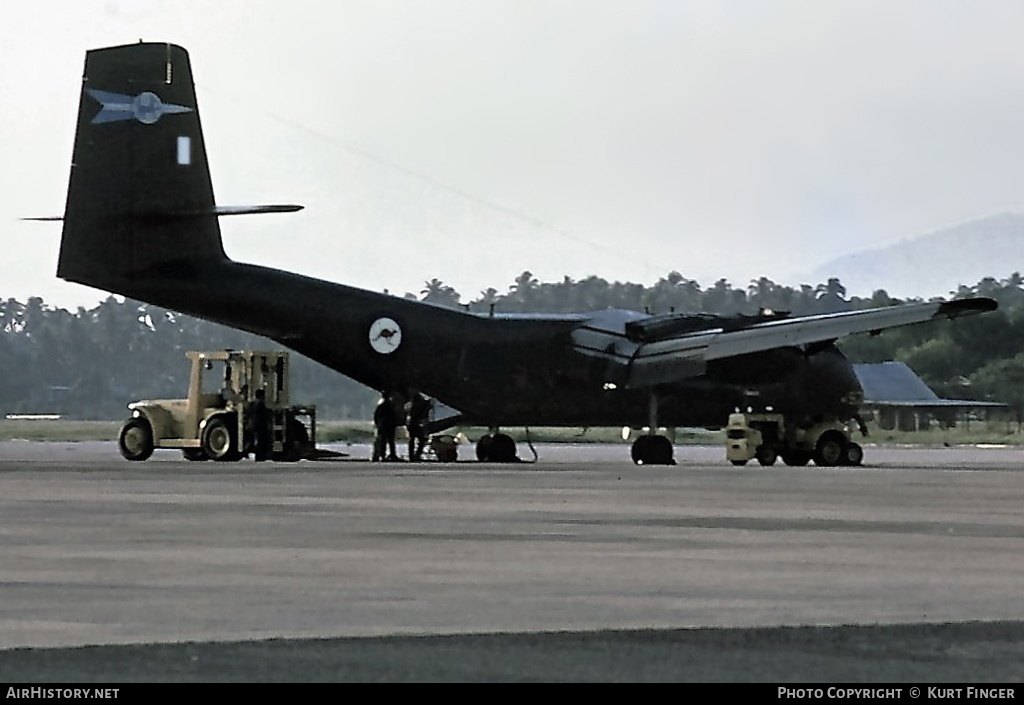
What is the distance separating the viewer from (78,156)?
56.9 metres

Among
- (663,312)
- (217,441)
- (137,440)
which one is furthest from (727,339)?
(137,440)

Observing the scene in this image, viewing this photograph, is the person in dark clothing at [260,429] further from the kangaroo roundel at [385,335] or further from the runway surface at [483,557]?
the runway surface at [483,557]

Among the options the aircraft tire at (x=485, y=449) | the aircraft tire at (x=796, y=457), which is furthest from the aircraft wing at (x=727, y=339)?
the aircraft tire at (x=485, y=449)

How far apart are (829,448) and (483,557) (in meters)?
36.3

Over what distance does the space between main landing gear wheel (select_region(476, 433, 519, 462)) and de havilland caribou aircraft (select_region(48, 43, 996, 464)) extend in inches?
40.4

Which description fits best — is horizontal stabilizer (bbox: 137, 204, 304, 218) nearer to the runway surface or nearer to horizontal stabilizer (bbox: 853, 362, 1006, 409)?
the runway surface

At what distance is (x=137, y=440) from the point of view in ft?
190

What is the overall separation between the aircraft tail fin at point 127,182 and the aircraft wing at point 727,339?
32.9 ft

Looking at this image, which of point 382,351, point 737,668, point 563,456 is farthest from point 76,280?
point 737,668
